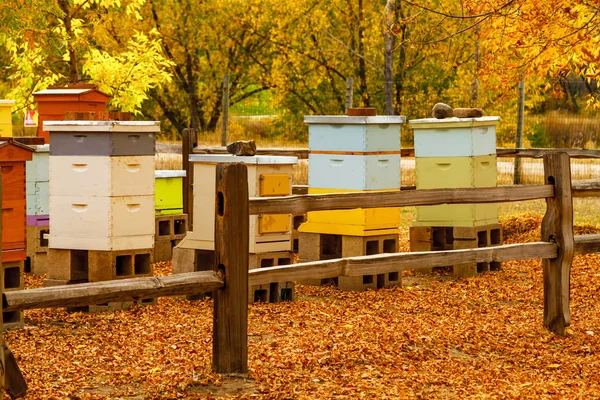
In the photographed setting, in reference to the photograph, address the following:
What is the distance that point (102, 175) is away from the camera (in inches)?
304

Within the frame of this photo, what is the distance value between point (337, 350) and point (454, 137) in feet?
13.5

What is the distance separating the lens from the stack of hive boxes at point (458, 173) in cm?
1004

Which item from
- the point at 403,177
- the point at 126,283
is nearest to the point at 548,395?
the point at 126,283

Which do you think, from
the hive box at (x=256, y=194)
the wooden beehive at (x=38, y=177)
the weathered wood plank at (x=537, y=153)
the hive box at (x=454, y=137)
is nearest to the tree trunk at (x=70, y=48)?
the wooden beehive at (x=38, y=177)

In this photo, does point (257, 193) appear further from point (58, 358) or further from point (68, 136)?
point (58, 358)

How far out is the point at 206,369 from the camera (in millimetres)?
5953

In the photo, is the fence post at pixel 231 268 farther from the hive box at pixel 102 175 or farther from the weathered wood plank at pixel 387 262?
the hive box at pixel 102 175

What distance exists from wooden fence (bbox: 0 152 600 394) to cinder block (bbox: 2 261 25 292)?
84.9 inches

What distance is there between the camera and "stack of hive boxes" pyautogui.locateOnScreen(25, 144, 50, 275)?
9344 millimetres

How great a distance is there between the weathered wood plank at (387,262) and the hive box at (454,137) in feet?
9.08

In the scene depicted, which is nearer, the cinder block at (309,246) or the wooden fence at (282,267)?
the wooden fence at (282,267)

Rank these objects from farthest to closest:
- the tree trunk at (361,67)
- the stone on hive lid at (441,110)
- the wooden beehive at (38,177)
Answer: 1. the tree trunk at (361,67)
2. the stone on hive lid at (441,110)
3. the wooden beehive at (38,177)

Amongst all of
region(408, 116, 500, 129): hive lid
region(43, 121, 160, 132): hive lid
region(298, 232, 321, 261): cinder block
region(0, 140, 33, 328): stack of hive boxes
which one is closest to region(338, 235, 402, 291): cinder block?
region(298, 232, 321, 261): cinder block

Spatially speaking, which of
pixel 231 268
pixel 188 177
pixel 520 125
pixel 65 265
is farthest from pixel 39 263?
pixel 520 125
